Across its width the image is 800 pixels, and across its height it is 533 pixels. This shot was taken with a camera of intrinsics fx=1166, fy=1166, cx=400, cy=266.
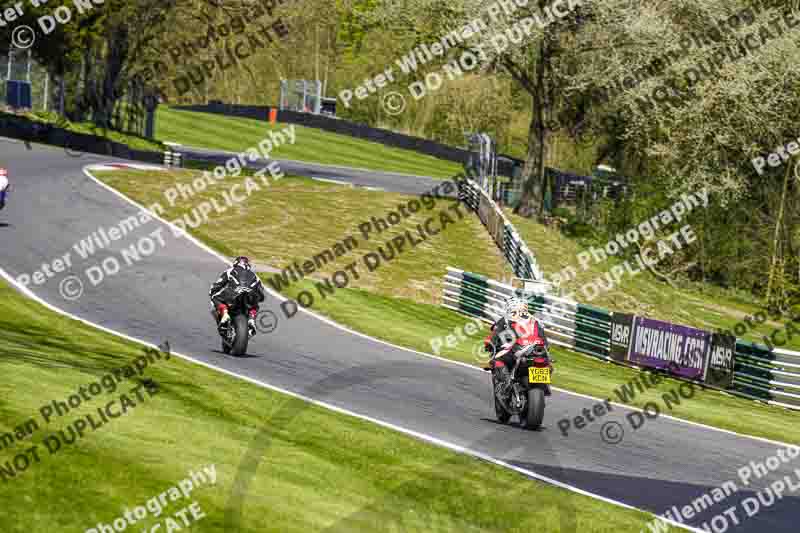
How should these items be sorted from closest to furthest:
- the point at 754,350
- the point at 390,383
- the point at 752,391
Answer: the point at 390,383
the point at 754,350
the point at 752,391

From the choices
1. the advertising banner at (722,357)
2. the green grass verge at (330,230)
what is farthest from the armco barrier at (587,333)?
the green grass verge at (330,230)

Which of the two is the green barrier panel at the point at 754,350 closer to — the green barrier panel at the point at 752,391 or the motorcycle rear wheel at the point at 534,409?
the green barrier panel at the point at 752,391

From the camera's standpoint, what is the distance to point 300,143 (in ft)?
232

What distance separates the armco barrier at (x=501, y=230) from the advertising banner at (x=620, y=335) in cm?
360

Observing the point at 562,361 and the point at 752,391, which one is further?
the point at 562,361

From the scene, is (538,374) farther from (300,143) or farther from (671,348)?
(300,143)

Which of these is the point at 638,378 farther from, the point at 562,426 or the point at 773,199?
the point at 773,199

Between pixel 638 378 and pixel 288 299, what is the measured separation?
26.5ft

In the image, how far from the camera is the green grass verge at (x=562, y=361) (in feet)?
68.1

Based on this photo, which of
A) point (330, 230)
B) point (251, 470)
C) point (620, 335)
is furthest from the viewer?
point (330, 230)

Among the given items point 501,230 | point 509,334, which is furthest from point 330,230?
point 509,334

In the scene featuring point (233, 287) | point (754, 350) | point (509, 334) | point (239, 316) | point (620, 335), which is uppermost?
point (509, 334)

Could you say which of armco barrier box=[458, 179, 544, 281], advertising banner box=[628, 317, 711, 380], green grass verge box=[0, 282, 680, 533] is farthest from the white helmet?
armco barrier box=[458, 179, 544, 281]

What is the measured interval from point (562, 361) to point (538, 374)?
11587 mm
